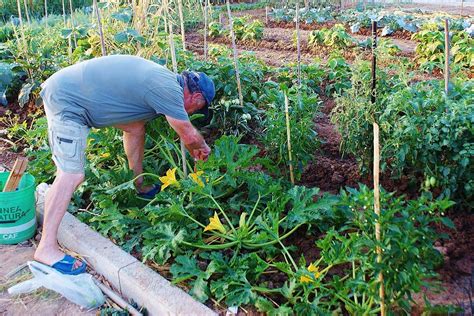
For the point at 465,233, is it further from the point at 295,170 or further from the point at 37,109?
the point at 37,109

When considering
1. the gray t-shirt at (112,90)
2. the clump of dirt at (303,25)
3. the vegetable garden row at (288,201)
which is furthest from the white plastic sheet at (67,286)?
the clump of dirt at (303,25)

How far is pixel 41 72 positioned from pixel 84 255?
3711 mm

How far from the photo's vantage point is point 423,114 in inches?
137

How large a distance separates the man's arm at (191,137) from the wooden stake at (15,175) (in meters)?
1.13

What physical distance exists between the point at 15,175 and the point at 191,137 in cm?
131

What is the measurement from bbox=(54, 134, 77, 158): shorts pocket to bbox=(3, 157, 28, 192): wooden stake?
0.42 m

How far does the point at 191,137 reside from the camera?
3.65 metres

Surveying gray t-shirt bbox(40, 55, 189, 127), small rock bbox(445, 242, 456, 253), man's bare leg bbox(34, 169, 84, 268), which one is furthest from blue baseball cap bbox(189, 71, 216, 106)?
small rock bbox(445, 242, 456, 253)

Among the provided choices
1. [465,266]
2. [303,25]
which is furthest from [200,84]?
[303,25]

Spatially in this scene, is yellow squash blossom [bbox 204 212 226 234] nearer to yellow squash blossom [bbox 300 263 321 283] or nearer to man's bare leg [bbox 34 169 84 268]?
yellow squash blossom [bbox 300 263 321 283]

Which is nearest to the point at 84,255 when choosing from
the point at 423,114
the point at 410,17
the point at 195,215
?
the point at 195,215

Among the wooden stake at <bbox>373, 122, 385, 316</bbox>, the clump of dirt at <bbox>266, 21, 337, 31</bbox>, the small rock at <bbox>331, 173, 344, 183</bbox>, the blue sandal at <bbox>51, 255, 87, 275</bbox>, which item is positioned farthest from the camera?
the clump of dirt at <bbox>266, 21, 337, 31</bbox>

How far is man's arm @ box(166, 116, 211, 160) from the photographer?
354cm

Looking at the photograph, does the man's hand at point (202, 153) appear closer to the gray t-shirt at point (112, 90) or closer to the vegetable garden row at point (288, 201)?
the vegetable garden row at point (288, 201)
